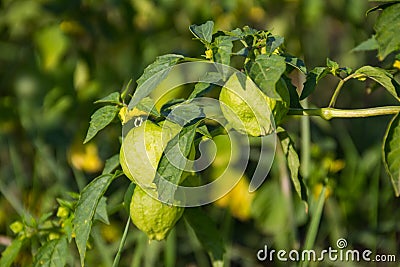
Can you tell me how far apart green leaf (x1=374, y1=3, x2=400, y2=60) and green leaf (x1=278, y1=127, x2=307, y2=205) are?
18 cm

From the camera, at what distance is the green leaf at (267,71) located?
781mm

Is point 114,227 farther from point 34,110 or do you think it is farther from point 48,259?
point 48,259

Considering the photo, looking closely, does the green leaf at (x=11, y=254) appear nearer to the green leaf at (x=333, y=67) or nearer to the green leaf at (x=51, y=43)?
the green leaf at (x=333, y=67)

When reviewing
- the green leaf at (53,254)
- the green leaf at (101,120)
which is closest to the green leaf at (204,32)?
the green leaf at (101,120)

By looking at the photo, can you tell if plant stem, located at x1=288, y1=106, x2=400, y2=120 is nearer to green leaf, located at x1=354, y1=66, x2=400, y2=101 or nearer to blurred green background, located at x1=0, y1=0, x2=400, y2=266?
green leaf, located at x1=354, y1=66, x2=400, y2=101

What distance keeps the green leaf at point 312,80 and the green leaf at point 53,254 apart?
0.39 metres

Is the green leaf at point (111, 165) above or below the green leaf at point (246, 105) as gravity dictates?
below

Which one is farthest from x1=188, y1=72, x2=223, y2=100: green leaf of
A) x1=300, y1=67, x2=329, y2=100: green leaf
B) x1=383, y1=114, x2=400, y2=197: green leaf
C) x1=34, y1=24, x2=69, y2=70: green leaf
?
x1=34, y1=24, x2=69, y2=70: green leaf

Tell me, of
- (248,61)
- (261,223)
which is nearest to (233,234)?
(261,223)

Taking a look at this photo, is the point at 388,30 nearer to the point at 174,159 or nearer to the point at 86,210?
the point at 174,159

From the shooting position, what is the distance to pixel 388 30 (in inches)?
39.0

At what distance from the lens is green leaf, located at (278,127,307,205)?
0.92 m

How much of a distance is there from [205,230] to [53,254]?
0.23m

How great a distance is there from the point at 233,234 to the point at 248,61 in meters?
1.14
